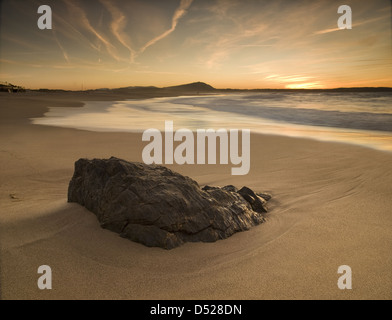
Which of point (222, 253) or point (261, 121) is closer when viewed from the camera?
point (222, 253)

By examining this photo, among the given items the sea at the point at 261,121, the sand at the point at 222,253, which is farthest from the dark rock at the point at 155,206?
the sea at the point at 261,121

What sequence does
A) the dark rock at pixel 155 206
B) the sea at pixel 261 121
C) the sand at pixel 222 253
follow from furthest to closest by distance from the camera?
the sea at pixel 261 121 → the dark rock at pixel 155 206 → the sand at pixel 222 253

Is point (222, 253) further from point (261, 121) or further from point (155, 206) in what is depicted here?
point (261, 121)

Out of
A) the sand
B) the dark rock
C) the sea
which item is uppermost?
the sea

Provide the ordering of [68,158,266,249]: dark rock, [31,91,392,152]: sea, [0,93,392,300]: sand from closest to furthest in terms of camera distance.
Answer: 1. [0,93,392,300]: sand
2. [68,158,266,249]: dark rock
3. [31,91,392,152]: sea

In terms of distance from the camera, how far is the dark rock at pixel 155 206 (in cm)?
270

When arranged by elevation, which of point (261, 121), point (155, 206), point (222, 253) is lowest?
point (222, 253)

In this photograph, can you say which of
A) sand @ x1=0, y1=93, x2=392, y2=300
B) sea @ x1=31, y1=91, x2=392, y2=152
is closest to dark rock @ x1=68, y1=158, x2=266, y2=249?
sand @ x1=0, y1=93, x2=392, y2=300

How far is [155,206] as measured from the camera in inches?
107

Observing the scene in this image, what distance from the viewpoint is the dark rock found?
8.87 feet

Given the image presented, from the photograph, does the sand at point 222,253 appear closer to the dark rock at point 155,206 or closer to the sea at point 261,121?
the dark rock at point 155,206

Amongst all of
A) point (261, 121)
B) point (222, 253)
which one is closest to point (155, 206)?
point (222, 253)

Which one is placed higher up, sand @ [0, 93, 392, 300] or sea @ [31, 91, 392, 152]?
sea @ [31, 91, 392, 152]

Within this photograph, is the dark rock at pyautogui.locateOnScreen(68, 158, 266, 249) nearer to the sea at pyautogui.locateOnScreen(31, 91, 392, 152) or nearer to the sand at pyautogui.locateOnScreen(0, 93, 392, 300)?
the sand at pyautogui.locateOnScreen(0, 93, 392, 300)
